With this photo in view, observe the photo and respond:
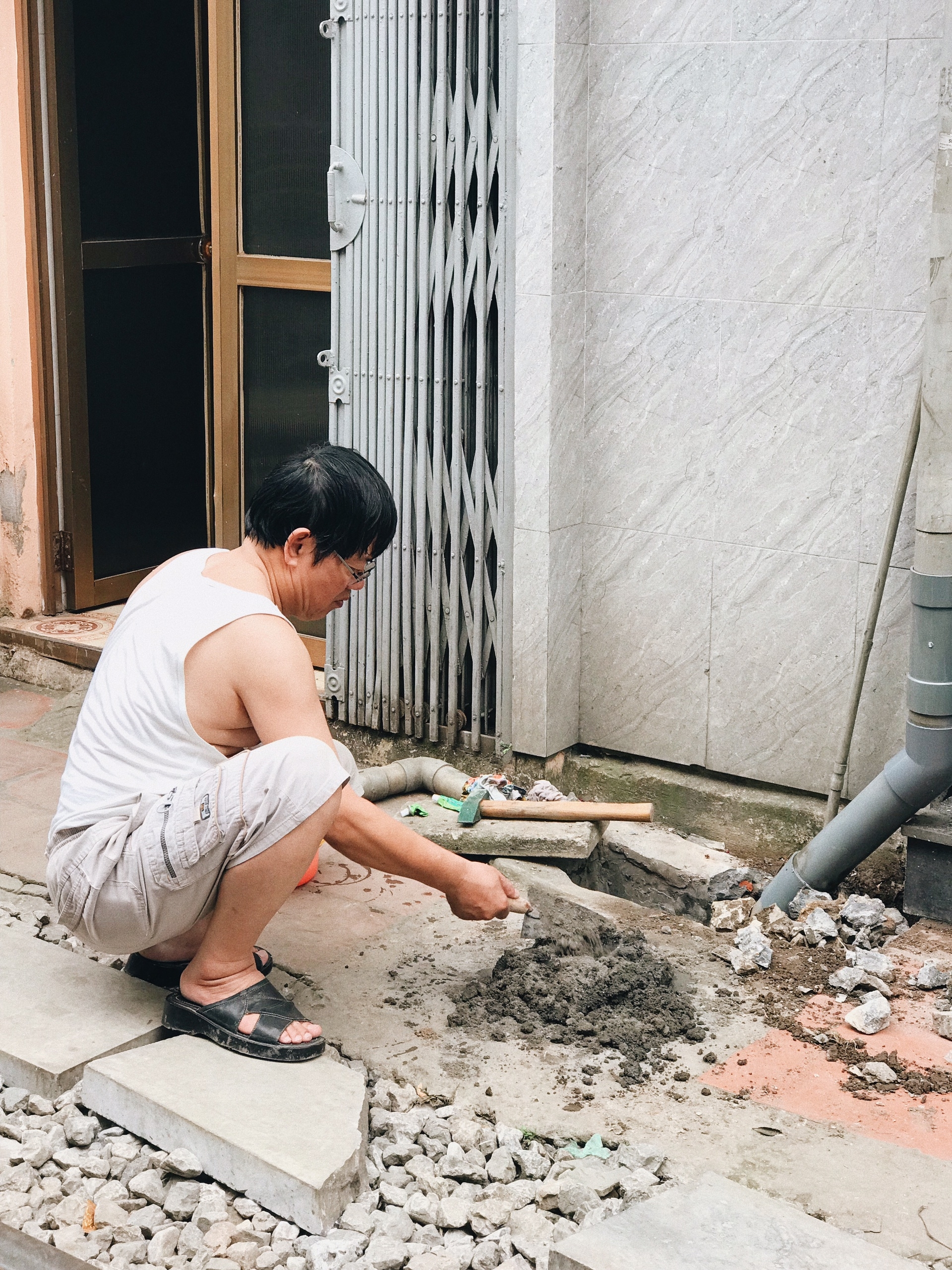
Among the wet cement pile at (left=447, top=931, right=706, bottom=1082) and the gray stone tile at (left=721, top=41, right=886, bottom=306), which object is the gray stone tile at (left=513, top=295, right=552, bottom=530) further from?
the wet cement pile at (left=447, top=931, right=706, bottom=1082)

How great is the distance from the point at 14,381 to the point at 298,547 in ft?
10.9

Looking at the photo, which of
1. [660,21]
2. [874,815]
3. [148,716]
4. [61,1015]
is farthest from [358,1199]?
[660,21]

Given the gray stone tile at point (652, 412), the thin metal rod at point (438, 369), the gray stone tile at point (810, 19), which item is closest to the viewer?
the gray stone tile at point (810, 19)

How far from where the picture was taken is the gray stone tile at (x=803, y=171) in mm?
4090

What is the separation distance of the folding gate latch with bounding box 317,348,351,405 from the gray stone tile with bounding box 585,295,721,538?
2.78ft

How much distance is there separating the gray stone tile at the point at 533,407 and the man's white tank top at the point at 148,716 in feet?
5.44

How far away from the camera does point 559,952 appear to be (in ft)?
12.4

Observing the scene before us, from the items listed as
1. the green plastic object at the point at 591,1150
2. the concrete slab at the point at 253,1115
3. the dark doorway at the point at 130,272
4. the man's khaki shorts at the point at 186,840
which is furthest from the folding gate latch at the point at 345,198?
the green plastic object at the point at 591,1150

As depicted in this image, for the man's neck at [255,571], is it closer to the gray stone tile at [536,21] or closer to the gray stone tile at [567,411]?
the gray stone tile at [567,411]

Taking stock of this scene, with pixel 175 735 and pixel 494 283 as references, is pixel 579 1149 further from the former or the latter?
pixel 494 283

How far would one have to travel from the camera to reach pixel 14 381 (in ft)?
20.0

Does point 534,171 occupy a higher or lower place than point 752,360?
higher

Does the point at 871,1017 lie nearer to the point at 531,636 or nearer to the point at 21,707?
the point at 531,636

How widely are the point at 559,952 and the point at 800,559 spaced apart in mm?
1440
